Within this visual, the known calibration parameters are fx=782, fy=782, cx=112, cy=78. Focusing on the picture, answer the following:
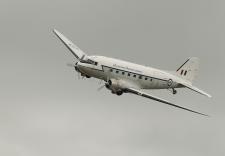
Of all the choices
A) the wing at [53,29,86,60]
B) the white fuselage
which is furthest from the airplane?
the wing at [53,29,86,60]

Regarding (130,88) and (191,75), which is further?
(191,75)

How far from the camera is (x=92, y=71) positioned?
365 ft

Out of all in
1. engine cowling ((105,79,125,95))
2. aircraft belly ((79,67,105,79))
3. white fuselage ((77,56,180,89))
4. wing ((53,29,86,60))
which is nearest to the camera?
engine cowling ((105,79,125,95))

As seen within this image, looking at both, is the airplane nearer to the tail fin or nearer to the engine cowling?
the engine cowling

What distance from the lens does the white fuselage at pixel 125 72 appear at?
110 m

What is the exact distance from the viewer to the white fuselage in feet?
362

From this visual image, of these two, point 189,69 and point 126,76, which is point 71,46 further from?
point 189,69

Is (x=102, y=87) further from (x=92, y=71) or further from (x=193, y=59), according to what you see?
(x=193, y=59)

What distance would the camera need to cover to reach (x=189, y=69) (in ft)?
387

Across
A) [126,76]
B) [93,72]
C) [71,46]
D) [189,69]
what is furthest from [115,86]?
[71,46]

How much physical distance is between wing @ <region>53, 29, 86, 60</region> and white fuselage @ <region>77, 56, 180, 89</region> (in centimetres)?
499

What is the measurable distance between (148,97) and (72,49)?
2155 centimetres

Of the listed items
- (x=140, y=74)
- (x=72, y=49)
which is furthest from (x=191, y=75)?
(x=72, y=49)

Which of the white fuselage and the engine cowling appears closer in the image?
the engine cowling
